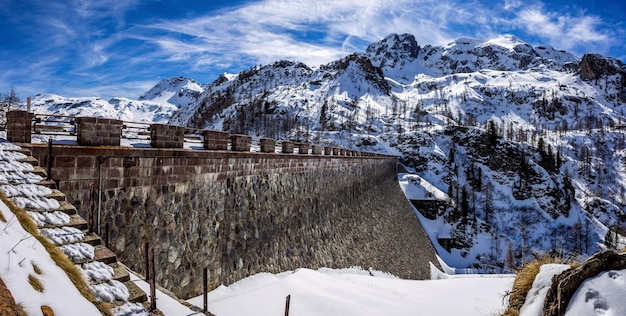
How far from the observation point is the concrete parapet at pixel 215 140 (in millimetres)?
9203

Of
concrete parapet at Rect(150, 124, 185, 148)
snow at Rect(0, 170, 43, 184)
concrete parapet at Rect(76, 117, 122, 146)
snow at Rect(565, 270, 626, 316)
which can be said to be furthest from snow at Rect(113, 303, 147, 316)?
snow at Rect(565, 270, 626, 316)

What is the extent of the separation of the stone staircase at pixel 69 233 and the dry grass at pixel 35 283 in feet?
2.29

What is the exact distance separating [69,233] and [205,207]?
4.46 meters

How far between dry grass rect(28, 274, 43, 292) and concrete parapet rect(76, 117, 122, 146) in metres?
3.45

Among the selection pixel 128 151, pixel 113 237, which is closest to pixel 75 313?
pixel 113 237

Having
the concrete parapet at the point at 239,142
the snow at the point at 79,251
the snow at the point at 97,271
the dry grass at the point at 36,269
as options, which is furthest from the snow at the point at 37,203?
the concrete parapet at the point at 239,142

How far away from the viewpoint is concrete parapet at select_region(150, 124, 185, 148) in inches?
291

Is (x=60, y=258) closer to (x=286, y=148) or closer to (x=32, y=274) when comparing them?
(x=32, y=274)

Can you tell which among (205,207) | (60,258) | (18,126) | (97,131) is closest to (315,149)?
(205,207)

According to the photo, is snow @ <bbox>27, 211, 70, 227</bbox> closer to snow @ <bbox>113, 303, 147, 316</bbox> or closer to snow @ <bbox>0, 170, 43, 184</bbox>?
snow @ <bbox>0, 170, 43, 184</bbox>

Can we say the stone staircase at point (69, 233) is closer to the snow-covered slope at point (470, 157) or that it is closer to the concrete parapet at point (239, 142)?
the concrete parapet at point (239, 142)

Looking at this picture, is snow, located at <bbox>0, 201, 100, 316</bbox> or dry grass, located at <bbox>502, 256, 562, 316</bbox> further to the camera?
dry grass, located at <bbox>502, 256, 562, 316</bbox>

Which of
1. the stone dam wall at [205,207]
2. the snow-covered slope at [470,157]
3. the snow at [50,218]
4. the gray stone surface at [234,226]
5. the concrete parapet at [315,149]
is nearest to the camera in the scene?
the snow at [50,218]

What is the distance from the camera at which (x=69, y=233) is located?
429 centimetres
